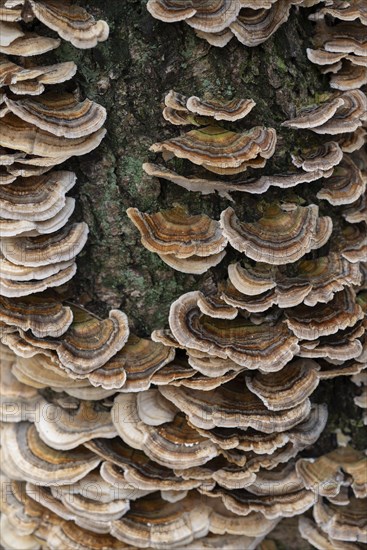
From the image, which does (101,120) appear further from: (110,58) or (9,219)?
(9,219)

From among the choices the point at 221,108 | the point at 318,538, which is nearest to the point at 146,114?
the point at 221,108

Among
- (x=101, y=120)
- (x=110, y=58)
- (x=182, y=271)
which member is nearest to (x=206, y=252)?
(x=182, y=271)

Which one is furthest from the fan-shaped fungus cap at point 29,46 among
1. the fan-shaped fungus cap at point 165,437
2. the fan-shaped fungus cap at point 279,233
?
the fan-shaped fungus cap at point 165,437

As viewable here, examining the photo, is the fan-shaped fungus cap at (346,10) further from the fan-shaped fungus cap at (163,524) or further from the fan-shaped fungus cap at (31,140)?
the fan-shaped fungus cap at (163,524)

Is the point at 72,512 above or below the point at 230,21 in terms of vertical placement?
below

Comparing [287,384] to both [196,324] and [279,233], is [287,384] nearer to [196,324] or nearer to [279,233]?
[196,324]

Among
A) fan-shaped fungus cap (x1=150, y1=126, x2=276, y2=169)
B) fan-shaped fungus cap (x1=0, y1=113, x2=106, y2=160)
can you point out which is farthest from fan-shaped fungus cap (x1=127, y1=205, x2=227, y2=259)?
fan-shaped fungus cap (x1=0, y1=113, x2=106, y2=160)
